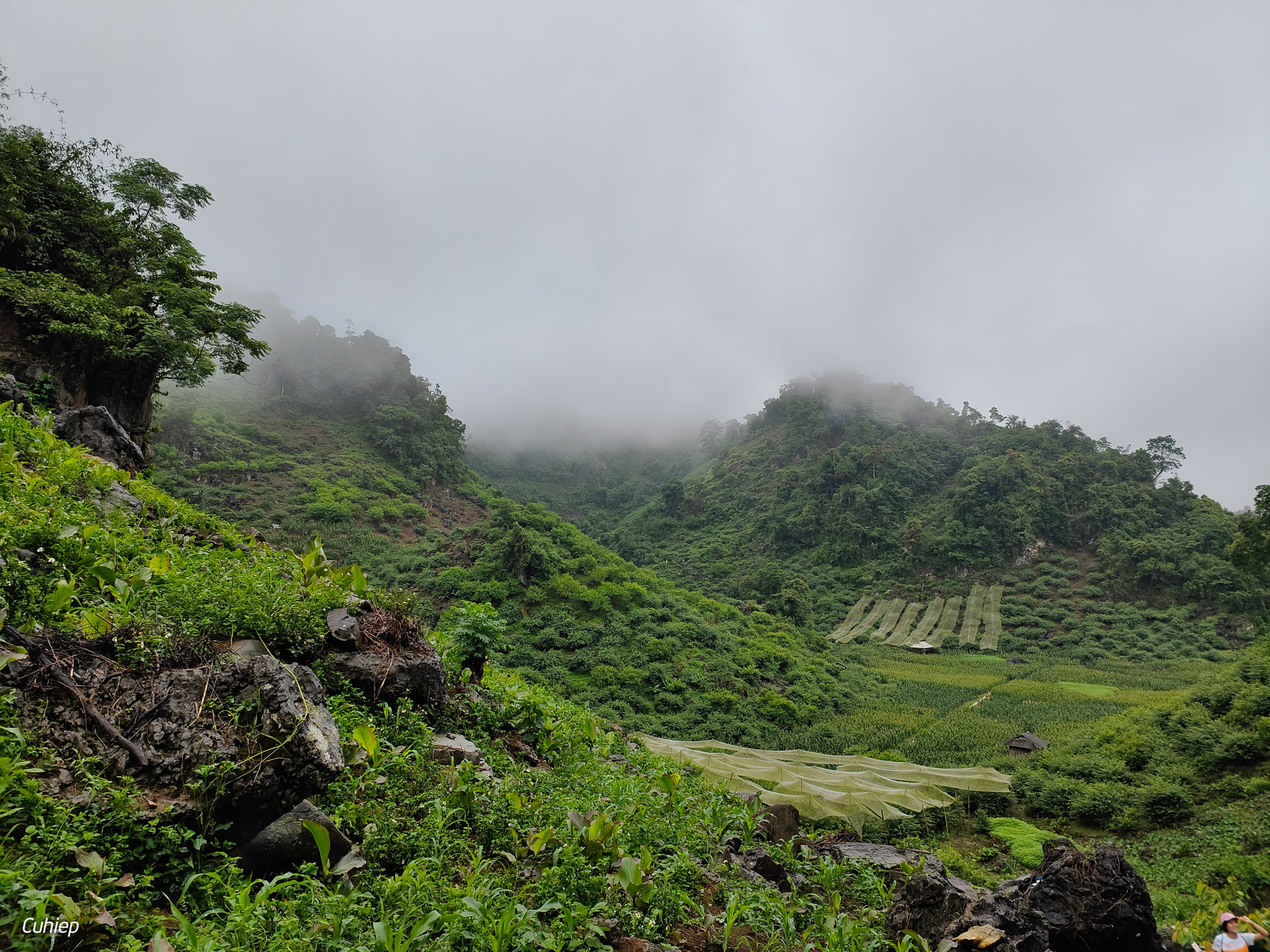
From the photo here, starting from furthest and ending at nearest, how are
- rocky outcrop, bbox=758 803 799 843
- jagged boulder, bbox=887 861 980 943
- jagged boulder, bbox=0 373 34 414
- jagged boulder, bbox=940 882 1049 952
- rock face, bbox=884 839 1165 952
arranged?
jagged boulder, bbox=0 373 34 414 < rocky outcrop, bbox=758 803 799 843 < jagged boulder, bbox=887 861 980 943 < rock face, bbox=884 839 1165 952 < jagged boulder, bbox=940 882 1049 952

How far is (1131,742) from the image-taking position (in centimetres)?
1484

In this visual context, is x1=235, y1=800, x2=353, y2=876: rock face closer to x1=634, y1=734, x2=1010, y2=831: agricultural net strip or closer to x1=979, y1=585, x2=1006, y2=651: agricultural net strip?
x1=634, y1=734, x2=1010, y2=831: agricultural net strip

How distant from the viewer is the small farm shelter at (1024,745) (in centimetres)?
1720

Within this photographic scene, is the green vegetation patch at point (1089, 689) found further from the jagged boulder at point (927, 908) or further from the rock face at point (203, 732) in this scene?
the rock face at point (203, 732)

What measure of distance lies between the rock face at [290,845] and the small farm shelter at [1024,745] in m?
21.2

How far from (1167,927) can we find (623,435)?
323ft

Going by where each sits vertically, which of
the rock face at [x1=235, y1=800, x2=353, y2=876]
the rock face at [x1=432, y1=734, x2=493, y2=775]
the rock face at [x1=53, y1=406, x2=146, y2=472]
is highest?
the rock face at [x1=53, y1=406, x2=146, y2=472]

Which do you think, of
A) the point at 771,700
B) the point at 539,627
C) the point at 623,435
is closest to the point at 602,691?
the point at 539,627

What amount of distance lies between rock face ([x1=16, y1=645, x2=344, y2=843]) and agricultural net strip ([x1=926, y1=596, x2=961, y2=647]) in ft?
147

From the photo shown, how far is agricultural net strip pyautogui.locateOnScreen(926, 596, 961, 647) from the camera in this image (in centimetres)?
4072

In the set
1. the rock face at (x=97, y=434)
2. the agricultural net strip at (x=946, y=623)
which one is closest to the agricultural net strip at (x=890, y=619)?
the agricultural net strip at (x=946, y=623)

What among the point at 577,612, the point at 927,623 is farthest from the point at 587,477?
the point at 577,612

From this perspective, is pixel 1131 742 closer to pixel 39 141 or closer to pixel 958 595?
pixel 39 141

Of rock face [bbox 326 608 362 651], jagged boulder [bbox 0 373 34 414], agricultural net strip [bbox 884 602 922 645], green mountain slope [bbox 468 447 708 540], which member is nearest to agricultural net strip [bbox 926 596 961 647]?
agricultural net strip [bbox 884 602 922 645]
